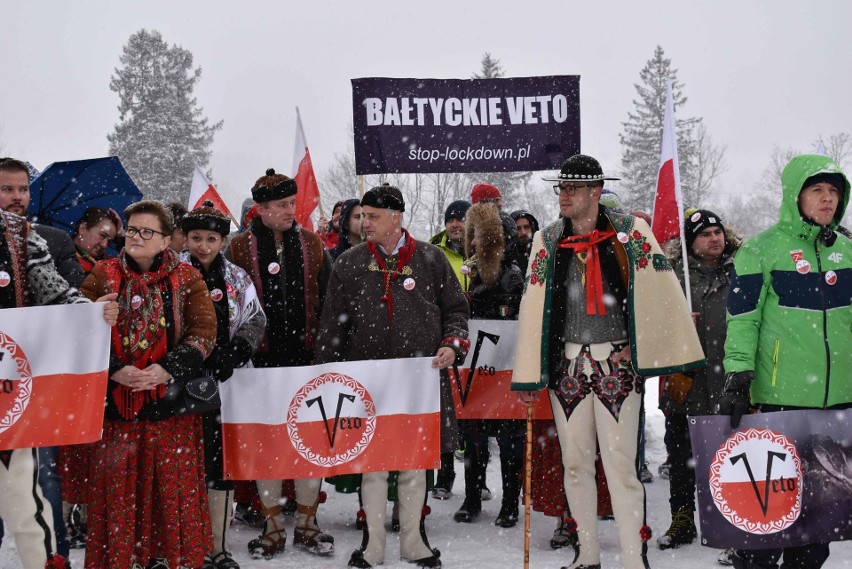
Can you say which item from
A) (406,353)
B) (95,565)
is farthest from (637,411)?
(95,565)

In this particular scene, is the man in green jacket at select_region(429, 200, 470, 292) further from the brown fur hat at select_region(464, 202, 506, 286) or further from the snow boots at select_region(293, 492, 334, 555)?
the snow boots at select_region(293, 492, 334, 555)

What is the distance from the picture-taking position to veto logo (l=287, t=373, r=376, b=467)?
506 cm

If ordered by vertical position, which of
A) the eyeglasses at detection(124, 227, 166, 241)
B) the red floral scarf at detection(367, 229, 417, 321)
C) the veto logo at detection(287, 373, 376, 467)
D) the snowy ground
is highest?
the eyeglasses at detection(124, 227, 166, 241)

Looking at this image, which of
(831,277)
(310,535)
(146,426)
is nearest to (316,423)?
(310,535)

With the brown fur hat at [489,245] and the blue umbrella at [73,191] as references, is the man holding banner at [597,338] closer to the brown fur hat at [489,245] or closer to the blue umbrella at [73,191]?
the brown fur hat at [489,245]

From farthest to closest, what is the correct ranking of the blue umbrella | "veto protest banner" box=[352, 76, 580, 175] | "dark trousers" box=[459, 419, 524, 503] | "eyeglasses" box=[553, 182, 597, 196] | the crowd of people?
1. "veto protest banner" box=[352, 76, 580, 175]
2. the blue umbrella
3. "dark trousers" box=[459, 419, 524, 503]
4. "eyeglasses" box=[553, 182, 597, 196]
5. the crowd of people

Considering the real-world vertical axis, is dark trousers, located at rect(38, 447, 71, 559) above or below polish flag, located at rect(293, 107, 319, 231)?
below

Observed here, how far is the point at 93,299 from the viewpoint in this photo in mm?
4469

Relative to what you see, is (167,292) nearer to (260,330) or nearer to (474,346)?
(260,330)

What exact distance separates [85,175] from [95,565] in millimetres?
3551

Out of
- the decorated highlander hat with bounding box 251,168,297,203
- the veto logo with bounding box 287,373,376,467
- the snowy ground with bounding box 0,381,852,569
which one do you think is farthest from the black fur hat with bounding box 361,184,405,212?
the snowy ground with bounding box 0,381,852,569

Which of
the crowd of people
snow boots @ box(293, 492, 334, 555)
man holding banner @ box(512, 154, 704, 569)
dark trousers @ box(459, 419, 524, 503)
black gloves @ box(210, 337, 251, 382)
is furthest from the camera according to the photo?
dark trousers @ box(459, 419, 524, 503)

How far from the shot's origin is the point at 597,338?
4703 millimetres

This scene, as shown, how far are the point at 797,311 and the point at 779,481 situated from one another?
2.81 feet
